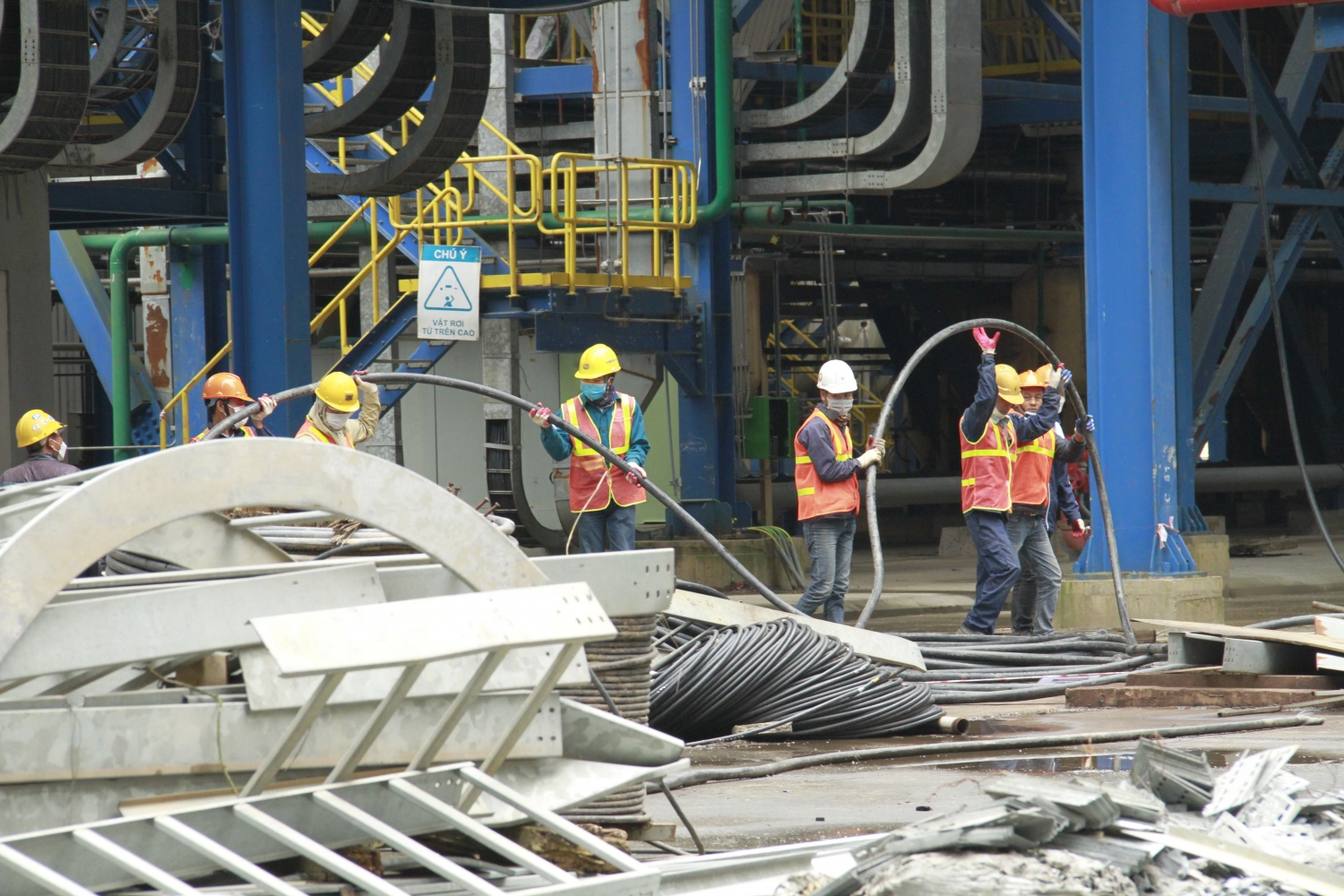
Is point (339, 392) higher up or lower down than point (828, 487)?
higher up

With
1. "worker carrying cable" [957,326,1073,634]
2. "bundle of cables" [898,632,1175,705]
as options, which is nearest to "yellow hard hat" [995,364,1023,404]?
"worker carrying cable" [957,326,1073,634]

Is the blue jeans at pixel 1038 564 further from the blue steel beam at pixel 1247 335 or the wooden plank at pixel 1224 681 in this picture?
the blue steel beam at pixel 1247 335

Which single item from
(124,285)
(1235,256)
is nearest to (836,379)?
(1235,256)

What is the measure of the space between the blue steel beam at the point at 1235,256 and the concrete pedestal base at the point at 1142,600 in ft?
11.8

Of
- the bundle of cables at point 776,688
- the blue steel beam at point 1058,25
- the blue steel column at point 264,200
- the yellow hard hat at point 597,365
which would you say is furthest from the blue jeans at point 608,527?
the blue steel beam at point 1058,25

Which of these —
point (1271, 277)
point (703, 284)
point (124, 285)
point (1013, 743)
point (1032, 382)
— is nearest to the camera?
point (1013, 743)

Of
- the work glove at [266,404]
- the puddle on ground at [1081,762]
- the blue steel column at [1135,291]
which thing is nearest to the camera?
the puddle on ground at [1081,762]

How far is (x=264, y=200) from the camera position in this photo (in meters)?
9.69

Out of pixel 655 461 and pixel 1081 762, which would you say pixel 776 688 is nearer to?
pixel 1081 762

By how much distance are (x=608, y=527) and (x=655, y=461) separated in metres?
6.05

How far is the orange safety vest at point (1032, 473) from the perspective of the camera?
1122cm

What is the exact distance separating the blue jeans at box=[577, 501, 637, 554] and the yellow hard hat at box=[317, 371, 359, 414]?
240 centimetres

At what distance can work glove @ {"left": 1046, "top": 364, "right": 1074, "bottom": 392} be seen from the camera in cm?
1063

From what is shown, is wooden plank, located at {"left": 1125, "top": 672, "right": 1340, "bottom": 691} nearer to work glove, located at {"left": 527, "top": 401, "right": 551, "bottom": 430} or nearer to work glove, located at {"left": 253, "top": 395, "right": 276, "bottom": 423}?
work glove, located at {"left": 527, "top": 401, "right": 551, "bottom": 430}
